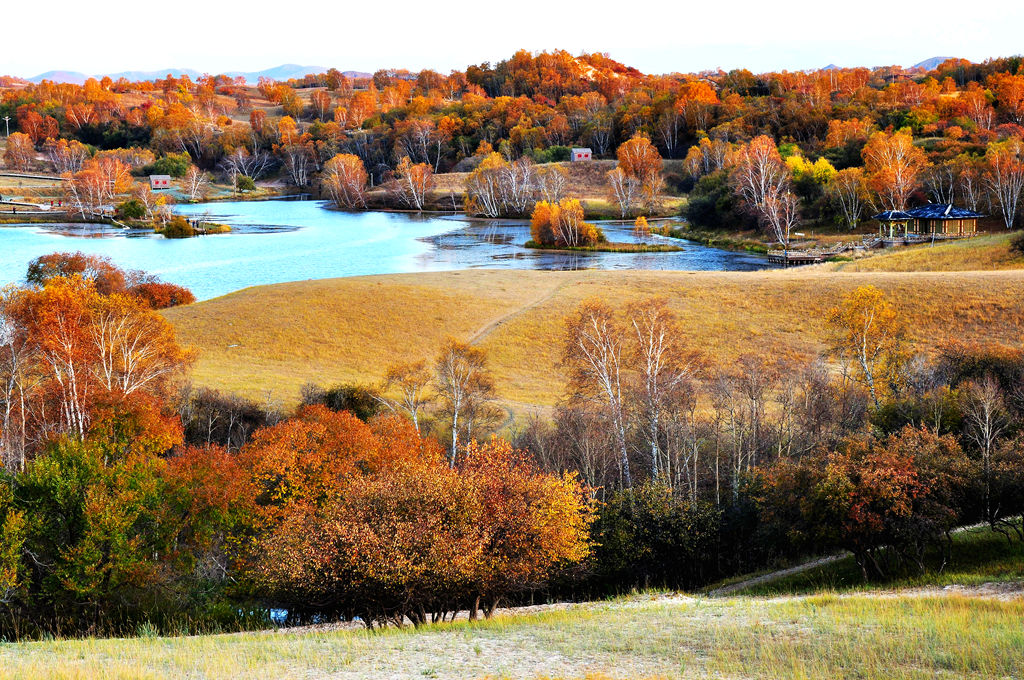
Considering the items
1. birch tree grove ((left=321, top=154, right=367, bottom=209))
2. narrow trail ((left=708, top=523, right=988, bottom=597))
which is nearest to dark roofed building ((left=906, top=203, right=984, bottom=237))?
narrow trail ((left=708, top=523, right=988, bottom=597))

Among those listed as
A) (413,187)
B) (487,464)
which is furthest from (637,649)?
(413,187)

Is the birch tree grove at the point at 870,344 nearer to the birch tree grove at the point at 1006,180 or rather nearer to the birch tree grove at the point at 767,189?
the birch tree grove at the point at 767,189

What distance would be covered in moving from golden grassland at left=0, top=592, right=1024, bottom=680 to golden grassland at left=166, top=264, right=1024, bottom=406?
24.0m

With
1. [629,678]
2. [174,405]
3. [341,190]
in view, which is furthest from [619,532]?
[341,190]

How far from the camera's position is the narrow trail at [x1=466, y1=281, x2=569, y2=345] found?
55903mm

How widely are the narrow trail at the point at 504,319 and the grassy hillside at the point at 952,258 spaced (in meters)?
29.6

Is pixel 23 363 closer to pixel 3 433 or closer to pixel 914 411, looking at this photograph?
pixel 3 433

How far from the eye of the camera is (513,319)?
59.6 meters

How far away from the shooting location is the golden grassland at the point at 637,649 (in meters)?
16.0

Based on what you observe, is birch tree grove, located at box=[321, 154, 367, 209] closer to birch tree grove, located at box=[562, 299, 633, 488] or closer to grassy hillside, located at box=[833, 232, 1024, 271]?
grassy hillside, located at box=[833, 232, 1024, 271]

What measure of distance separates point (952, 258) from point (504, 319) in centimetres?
4351

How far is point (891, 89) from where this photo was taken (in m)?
178

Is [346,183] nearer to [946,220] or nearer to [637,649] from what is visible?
[946,220]

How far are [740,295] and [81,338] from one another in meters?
42.8
